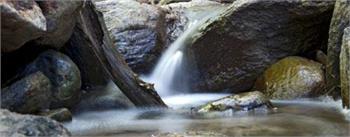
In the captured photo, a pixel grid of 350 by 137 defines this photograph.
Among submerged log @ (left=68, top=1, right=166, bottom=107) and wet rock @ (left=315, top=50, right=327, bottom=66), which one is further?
wet rock @ (left=315, top=50, right=327, bottom=66)

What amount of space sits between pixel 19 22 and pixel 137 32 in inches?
238

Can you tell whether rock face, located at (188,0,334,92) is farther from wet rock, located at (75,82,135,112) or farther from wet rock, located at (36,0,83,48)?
wet rock, located at (36,0,83,48)

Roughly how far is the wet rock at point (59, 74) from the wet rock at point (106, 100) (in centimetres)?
77

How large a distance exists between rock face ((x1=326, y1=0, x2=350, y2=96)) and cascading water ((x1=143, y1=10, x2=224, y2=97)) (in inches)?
124

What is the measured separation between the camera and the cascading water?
9914mm

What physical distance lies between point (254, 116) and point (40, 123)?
3384mm

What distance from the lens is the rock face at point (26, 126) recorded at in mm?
3357

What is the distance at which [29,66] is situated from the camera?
5.68 meters

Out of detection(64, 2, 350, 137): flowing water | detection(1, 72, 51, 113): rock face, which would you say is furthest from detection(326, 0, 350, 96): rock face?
detection(1, 72, 51, 113): rock face

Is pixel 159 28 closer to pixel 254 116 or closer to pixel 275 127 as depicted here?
pixel 254 116

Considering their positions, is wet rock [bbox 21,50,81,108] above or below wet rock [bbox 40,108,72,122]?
above

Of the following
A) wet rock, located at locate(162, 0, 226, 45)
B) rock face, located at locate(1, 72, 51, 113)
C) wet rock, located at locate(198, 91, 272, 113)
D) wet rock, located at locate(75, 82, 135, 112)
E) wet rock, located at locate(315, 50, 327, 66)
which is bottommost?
wet rock, located at locate(198, 91, 272, 113)

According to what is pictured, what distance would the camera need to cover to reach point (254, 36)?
9391 millimetres

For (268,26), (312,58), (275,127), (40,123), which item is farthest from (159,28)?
(40,123)
